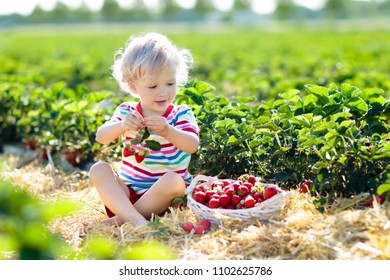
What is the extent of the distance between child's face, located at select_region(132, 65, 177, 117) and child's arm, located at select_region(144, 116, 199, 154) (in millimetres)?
195

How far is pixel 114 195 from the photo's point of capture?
150 inches

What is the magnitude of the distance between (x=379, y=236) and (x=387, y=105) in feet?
4.20

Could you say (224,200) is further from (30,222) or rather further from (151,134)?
(30,222)

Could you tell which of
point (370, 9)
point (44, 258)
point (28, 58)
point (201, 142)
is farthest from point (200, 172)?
point (370, 9)

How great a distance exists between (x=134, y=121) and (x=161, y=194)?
477 millimetres

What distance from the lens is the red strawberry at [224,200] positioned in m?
3.62

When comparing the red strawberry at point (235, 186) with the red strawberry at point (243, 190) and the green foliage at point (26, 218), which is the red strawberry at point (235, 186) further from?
the green foliage at point (26, 218)

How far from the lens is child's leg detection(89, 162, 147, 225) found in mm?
3732

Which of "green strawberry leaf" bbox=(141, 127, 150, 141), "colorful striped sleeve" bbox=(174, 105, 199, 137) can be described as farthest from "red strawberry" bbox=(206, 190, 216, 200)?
"green strawberry leaf" bbox=(141, 127, 150, 141)

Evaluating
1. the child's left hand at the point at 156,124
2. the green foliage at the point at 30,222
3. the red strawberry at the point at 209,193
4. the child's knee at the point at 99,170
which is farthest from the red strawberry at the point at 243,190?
the green foliage at the point at 30,222

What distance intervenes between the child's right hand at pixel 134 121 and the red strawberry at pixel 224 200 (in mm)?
605

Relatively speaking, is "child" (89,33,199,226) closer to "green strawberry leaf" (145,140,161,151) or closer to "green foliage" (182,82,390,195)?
"green strawberry leaf" (145,140,161,151)

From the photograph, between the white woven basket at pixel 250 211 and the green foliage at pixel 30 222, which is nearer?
the green foliage at pixel 30 222

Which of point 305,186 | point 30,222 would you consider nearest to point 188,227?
point 305,186
